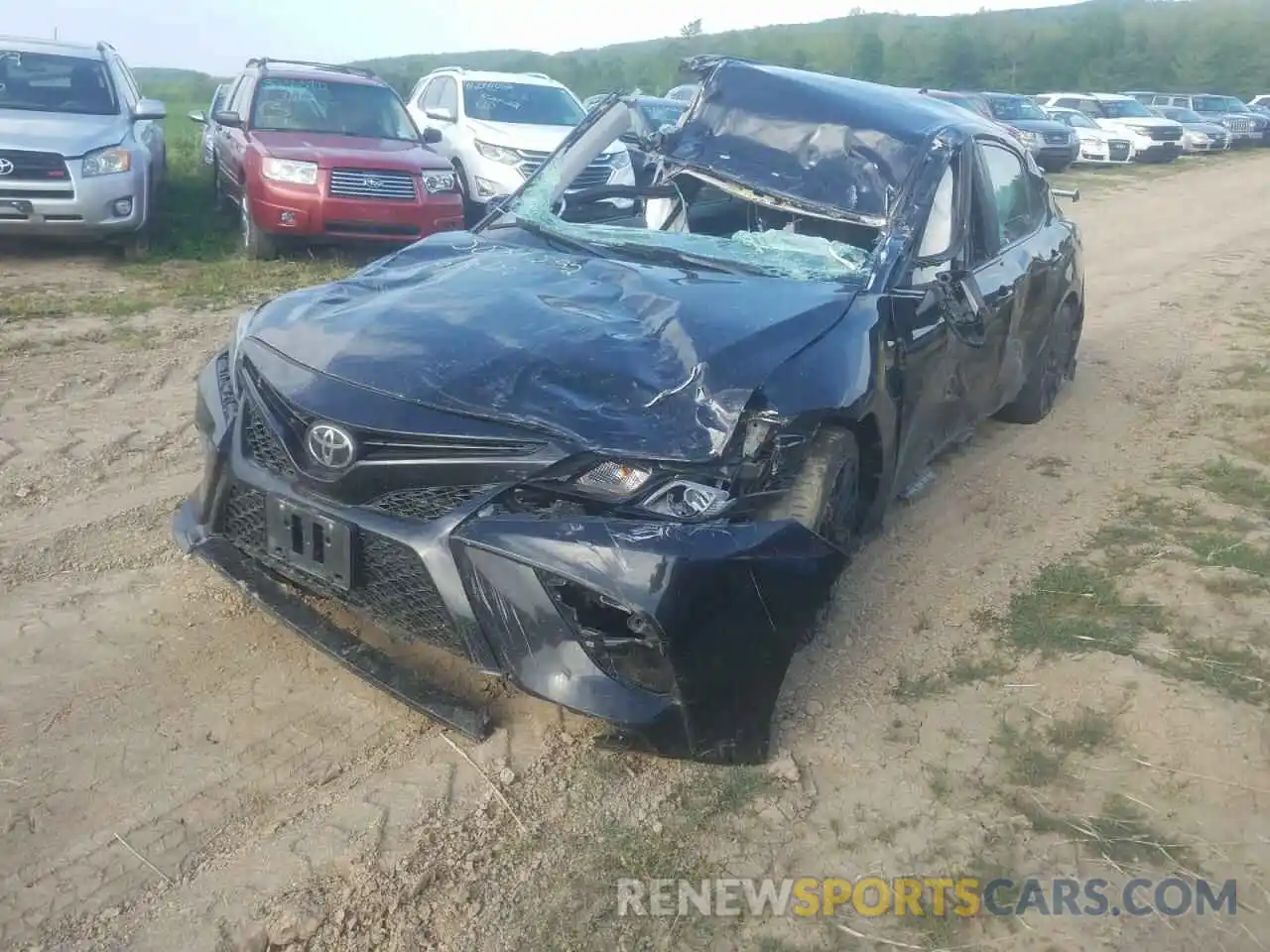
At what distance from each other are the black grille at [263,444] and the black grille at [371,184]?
641cm

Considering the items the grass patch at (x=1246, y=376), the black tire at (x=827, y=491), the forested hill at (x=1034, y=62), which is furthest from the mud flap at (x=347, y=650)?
the forested hill at (x=1034, y=62)

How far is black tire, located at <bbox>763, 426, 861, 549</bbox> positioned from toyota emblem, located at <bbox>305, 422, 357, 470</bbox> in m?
1.11

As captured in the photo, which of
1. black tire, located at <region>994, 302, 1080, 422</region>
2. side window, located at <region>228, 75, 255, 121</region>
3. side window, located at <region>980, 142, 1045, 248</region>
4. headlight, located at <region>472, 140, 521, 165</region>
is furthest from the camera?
headlight, located at <region>472, 140, 521, 165</region>

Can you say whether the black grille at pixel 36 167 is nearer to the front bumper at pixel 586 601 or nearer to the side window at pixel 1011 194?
the front bumper at pixel 586 601

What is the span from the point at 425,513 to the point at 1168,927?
2047 millimetres

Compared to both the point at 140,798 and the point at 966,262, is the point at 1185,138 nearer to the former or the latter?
the point at 966,262

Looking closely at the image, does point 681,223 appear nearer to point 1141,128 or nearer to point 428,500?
point 428,500

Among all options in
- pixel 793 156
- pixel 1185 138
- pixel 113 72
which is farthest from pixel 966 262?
pixel 1185 138

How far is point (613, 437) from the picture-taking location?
9.75 feet

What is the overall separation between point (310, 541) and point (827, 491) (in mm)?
1489

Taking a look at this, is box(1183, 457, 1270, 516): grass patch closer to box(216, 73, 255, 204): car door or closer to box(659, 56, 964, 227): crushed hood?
box(659, 56, 964, 227): crushed hood

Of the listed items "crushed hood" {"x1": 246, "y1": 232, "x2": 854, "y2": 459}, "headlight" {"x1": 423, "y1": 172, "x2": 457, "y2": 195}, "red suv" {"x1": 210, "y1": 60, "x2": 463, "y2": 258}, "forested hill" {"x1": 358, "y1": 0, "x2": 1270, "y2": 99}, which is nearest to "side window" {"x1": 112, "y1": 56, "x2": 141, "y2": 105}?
"red suv" {"x1": 210, "y1": 60, "x2": 463, "y2": 258}

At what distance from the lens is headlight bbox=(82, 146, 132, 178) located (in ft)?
28.4

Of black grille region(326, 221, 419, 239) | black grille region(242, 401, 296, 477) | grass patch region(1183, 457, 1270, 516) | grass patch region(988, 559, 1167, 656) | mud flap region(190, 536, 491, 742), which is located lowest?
black grille region(326, 221, 419, 239)
